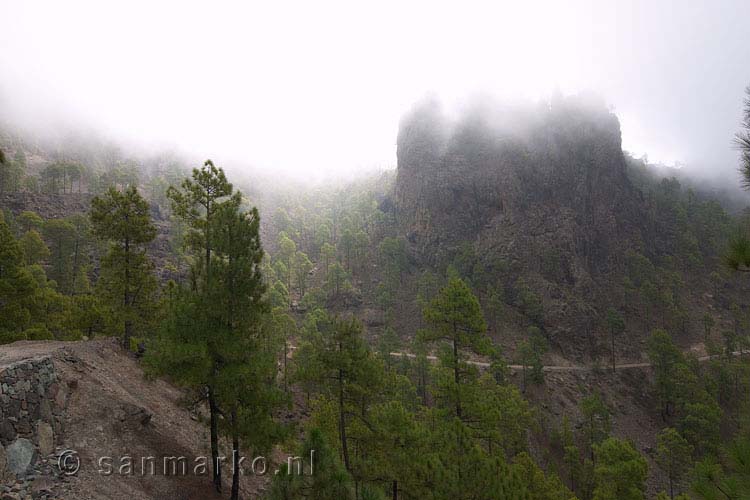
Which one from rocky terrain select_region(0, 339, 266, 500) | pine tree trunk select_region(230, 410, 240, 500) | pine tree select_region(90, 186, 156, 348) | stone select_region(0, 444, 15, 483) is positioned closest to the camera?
stone select_region(0, 444, 15, 483)

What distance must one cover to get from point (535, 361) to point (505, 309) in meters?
15.4

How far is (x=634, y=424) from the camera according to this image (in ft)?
141

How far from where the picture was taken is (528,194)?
6988cm

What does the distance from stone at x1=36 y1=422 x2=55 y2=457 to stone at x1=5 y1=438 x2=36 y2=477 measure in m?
0.28

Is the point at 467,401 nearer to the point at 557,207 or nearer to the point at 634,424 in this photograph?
the point at 634,424

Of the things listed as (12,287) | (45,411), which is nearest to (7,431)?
(45,411)

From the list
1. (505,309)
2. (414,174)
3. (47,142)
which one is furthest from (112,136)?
(505,309)

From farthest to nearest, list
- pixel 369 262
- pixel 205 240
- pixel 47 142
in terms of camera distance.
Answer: pixel 47 142
pixel 369 262
pixel 205 240

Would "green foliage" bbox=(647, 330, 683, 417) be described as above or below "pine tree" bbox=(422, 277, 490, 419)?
below

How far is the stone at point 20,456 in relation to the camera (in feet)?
28.7

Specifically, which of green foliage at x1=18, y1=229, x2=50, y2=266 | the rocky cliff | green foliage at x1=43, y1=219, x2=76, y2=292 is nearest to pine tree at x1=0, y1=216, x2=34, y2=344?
green foliage at x1=18, y1=229, x2=50, y2=266

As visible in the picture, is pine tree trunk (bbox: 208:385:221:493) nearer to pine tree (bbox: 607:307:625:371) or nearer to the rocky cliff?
the rocky cliff

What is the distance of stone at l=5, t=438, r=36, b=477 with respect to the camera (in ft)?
28.7

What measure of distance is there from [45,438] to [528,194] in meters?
73.2
